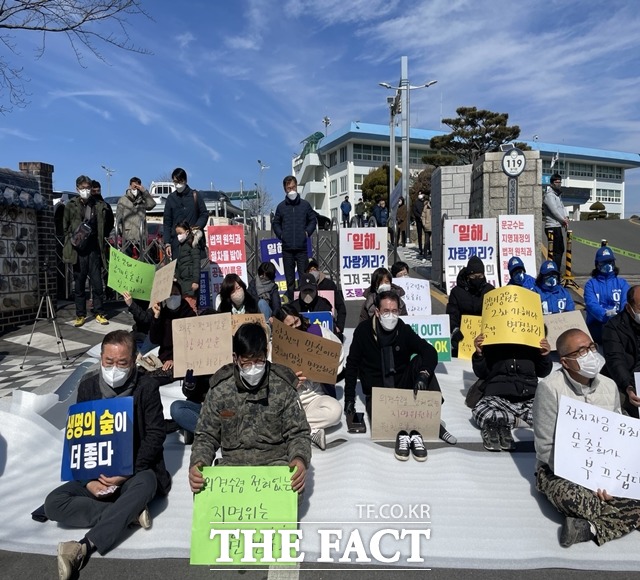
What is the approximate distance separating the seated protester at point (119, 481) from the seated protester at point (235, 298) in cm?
245

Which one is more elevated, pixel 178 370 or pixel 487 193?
pixel 487 193

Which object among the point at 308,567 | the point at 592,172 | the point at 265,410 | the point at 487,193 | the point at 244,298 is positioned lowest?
the point at 308,567

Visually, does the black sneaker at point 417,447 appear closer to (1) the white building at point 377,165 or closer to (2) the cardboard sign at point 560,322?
(2) the cardboard sign at point 560,322

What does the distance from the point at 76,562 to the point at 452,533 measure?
2.15m

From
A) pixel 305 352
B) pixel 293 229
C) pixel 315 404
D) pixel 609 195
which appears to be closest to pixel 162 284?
pixel 305 352

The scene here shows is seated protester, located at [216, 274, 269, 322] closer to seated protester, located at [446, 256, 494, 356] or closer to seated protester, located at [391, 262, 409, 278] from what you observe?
seated protester, located at [446, 256, 494, 356]

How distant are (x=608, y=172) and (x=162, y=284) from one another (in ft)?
277

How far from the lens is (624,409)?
470 centimetres

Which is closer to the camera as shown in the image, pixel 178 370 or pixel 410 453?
pixel 410 453

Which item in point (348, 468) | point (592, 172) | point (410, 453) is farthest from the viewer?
point (592, 172)

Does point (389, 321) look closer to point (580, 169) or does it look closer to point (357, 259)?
point (357, 259)

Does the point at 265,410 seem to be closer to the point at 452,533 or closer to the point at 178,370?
the point at 452,533

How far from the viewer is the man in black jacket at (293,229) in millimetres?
9594

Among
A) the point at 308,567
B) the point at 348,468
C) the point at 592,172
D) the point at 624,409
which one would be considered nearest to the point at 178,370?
the point at 348,468
